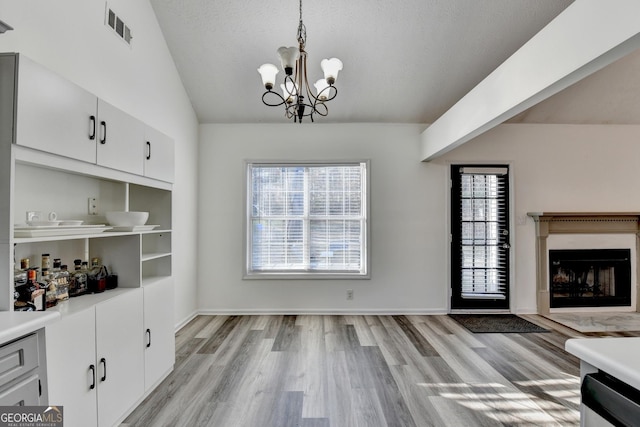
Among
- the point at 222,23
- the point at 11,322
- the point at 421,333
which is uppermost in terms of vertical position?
the point at 222,23

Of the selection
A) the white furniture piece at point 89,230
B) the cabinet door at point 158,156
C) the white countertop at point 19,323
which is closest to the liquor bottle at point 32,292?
the white furniture piece at point 89,230

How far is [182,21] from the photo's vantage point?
320cm

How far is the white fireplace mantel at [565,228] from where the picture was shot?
4289 millimetres

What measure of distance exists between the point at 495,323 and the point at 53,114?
460 cm

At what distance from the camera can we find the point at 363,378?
8.41 feet

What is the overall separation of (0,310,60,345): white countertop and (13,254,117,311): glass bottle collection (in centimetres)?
37

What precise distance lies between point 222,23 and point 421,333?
396 cm

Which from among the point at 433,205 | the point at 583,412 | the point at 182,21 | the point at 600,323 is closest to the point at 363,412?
the point at 583,412

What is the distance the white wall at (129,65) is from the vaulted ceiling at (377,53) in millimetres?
297

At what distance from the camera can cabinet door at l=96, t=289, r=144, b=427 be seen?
1814 millimetres

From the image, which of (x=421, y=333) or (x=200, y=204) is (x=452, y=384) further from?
(x=200, y=204)

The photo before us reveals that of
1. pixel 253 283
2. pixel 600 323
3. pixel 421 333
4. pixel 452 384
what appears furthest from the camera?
pixel 253 283

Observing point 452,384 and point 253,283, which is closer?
point 452,384

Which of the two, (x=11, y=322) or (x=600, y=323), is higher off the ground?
(x=11, y=322)
